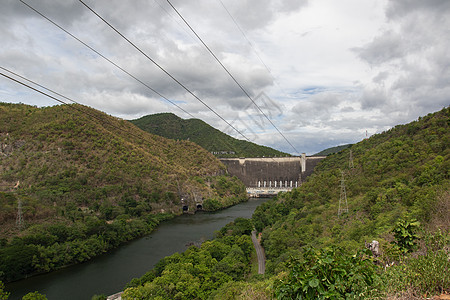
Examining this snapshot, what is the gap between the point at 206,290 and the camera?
51.4 feet

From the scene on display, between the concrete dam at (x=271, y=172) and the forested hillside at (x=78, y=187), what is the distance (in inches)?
223

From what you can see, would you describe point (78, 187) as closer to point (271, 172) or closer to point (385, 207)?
point (385, 207)

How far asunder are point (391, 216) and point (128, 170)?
4022 centimetres

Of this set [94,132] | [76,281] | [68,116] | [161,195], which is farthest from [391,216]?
[68,116]

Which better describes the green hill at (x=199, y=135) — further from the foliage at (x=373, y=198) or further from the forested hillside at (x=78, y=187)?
the foliage at (x=373, y=198)

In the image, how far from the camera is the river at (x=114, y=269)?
19000mm

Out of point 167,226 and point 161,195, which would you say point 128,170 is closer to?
point 161,195

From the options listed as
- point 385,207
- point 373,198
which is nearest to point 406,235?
point 385,207

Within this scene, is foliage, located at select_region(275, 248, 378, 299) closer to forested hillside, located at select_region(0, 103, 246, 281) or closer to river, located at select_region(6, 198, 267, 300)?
river, located at select_region(6, 198, 267, 300)

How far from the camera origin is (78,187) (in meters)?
36.7

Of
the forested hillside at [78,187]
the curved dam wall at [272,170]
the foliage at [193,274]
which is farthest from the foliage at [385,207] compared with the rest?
the curved dam wall at [272,170]

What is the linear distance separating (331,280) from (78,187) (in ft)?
130

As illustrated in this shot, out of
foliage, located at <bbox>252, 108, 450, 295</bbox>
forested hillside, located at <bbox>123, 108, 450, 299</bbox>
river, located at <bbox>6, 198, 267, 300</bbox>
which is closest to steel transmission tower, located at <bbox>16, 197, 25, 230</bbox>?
river, located at <bbox>6, 198, 267, 300</bbox>

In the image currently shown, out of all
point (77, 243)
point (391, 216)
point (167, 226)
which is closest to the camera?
point (391, 216)
